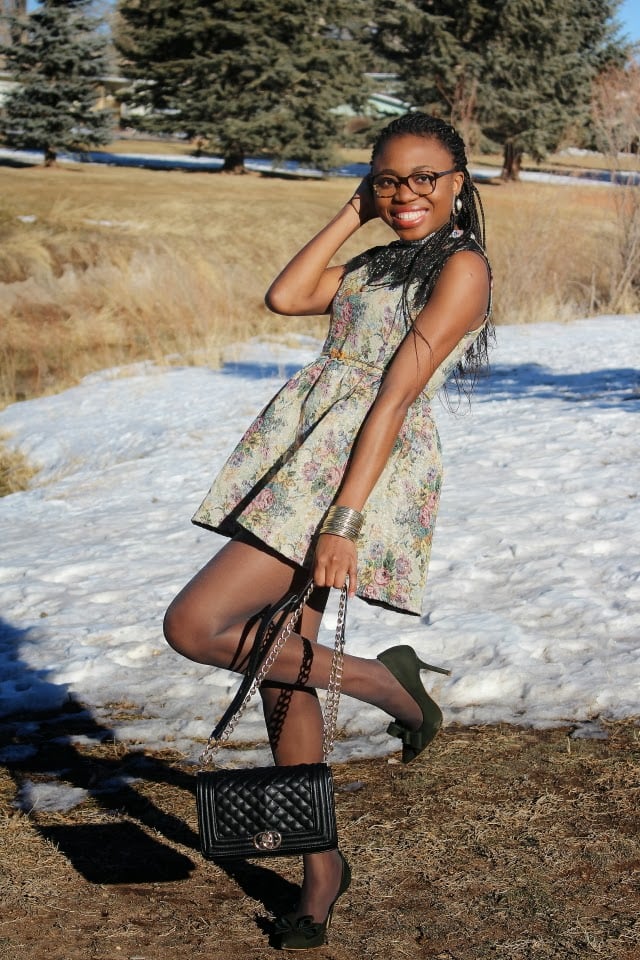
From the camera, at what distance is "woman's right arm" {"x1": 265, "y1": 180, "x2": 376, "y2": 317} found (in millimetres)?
2832

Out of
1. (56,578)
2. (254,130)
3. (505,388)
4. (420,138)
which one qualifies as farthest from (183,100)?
(420,138)

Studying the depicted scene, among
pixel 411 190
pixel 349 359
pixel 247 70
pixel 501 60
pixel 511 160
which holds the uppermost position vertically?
pixel 501 60

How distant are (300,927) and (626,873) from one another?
822 millimetres

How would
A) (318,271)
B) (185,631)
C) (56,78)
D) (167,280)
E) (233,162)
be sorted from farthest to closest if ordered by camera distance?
(233,162) → (56,78) → (167,280) → (318,271) → (185,631)

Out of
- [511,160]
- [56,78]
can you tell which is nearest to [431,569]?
[56,78]

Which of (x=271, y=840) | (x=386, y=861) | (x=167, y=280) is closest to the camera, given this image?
Answer: (x=271, y=840)

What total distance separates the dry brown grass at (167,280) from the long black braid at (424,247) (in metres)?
9.27

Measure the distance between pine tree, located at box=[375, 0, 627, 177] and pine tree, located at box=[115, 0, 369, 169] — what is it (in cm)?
212

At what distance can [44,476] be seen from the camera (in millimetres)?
8609

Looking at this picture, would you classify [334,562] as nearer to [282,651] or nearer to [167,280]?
[282,651]

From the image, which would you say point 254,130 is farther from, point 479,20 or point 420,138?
point 420,138

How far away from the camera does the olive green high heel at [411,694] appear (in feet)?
9.77

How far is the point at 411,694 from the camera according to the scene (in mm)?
3004

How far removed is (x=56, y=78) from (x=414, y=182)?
29971 mm
